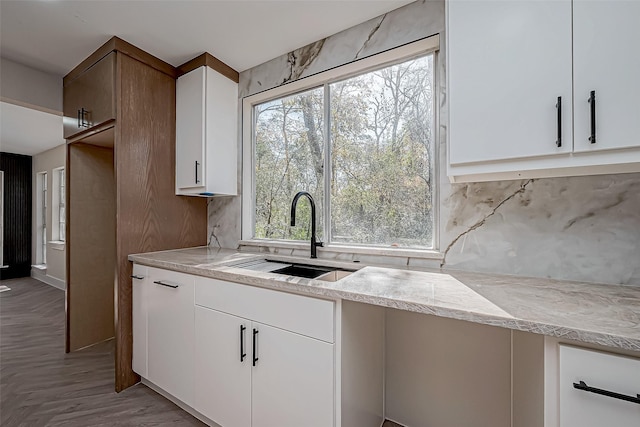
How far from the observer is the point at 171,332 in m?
1.74

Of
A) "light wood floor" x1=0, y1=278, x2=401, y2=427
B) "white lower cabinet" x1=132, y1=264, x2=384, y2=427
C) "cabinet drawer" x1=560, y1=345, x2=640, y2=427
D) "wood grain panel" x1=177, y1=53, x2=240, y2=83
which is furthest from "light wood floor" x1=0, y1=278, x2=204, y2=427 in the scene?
"wood grain panel" x1=177, y1=53, x2=240, y2=83

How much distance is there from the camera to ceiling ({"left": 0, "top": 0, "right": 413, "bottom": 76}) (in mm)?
1623

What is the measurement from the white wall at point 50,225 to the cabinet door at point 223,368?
15.0 ft

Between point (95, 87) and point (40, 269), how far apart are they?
532cm

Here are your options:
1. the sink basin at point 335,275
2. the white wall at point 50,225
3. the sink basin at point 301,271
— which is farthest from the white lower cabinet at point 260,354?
the white wall at point 50,225

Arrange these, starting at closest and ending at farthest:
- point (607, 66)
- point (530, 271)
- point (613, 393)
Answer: point (613, 393), point (607, 66), point (530, 271)

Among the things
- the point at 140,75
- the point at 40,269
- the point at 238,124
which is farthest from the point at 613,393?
the point at 40,269

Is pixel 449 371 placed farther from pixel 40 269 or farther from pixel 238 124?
pixel 40 269

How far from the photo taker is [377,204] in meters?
1.81

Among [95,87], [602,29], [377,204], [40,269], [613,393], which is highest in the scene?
[95,87]

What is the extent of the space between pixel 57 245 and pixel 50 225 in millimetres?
590

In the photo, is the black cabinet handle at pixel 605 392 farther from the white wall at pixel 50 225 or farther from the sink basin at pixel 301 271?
the white wall at pixel 50 225

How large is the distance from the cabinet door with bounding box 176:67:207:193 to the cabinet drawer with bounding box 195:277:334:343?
0.96 meters

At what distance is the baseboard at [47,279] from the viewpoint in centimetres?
470
